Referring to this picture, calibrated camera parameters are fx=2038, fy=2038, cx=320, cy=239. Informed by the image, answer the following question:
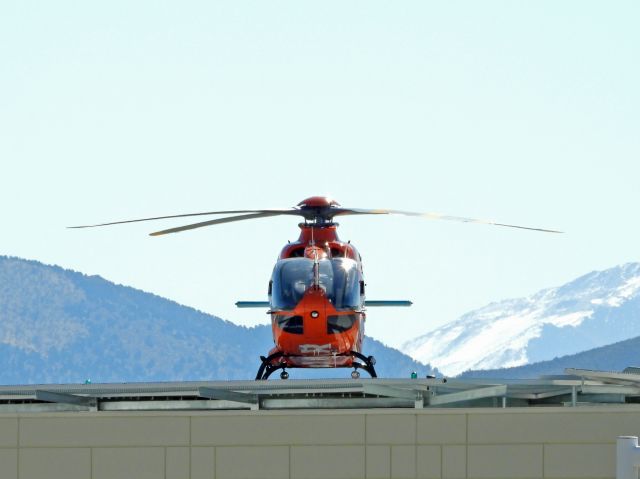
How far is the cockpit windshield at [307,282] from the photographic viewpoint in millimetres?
40344

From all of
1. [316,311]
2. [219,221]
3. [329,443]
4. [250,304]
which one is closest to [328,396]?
[329,443]

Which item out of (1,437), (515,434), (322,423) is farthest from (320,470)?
(1,437)

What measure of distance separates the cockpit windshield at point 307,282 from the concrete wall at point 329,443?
1863 cm

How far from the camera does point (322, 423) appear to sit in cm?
2145

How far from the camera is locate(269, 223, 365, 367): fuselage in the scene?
4006 cm

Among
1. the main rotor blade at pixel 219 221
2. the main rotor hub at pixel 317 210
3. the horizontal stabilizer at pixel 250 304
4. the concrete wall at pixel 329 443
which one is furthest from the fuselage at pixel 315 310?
the concrete wall at pixel 329 443

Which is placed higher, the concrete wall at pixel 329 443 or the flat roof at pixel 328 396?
the flat roof at pixel 328 396

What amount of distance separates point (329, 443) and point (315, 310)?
733 inches

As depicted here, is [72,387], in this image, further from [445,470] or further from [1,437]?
[445,470]

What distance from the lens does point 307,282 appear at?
40375 millimetres

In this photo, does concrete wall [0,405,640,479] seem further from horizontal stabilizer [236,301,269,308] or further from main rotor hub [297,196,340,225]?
horizontal stabilizer [236,301,269,308]

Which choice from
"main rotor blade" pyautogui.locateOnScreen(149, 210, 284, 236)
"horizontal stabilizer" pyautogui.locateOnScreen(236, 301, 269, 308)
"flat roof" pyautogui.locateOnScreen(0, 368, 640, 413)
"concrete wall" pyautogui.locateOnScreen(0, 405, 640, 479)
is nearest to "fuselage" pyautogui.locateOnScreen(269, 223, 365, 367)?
"main rotor blade" pyautogui.locateOnScreen(149, 210, 284, 236)

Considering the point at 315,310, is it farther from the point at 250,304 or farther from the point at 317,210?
the point at 250,304

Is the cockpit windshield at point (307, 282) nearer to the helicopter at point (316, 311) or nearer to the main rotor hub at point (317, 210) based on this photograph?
the helicopter at point (316, 311)
